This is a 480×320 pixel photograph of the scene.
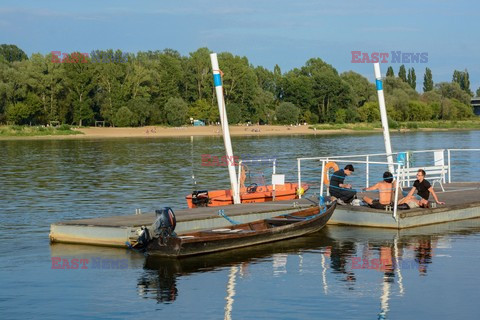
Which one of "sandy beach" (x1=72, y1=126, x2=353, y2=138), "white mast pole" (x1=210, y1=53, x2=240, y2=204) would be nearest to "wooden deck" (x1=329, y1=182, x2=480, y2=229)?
"white mast pole" (x1=210, y1=53, x2=240, y2=204)

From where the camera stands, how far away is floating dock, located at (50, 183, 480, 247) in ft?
69.3

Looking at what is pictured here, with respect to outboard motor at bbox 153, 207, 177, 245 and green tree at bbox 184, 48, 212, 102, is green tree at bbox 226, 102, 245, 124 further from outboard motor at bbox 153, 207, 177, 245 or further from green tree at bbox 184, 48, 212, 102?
outboard motor at bbox 153, 207, 177, 245

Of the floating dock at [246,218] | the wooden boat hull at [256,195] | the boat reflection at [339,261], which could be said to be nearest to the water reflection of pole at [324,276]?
the boat reflection at [339,261]

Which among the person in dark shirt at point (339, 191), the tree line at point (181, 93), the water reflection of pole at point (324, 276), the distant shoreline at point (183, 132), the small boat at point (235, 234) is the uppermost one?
the tree line at point (181, 93)

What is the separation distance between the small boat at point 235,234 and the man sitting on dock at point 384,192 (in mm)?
1369

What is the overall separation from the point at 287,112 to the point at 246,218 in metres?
126

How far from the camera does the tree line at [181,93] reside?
124562 mm

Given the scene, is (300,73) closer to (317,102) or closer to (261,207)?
(317,102)

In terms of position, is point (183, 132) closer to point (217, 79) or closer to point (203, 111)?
point (203, 111)

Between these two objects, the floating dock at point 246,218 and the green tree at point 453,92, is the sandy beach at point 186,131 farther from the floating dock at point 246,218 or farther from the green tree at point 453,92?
the floating dock at point 246,218

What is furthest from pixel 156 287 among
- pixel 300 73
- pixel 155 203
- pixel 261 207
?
pixel 300 73

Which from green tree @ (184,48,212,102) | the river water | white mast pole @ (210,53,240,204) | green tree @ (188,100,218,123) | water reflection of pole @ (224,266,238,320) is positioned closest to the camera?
water reflection of pole @ (224,266,238,320)

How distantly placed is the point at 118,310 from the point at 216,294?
2.18 m

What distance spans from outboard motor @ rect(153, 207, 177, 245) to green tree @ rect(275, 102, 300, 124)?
5095 inches
